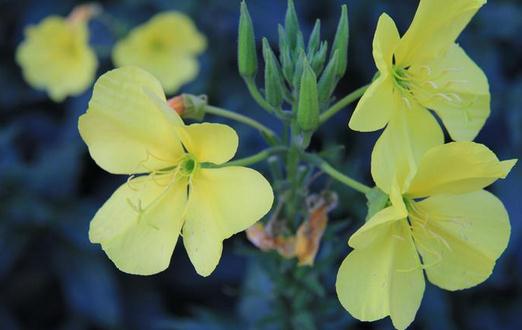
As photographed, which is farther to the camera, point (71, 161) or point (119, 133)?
point (71, 161)

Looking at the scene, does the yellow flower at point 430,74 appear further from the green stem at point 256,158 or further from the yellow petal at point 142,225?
the yellow petal at point 142,225

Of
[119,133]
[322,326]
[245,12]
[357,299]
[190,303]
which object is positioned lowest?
[190,303]

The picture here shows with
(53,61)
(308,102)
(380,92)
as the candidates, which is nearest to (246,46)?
(308,102)

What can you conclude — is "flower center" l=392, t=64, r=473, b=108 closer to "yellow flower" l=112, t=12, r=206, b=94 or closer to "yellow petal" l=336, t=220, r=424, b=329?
"yellow petal" l=336, t=220, r=424, b=329

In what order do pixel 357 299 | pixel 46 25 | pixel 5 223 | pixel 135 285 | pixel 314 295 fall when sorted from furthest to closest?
pixel 46 25
pixel 135 285
pixel 5 223
pixel 314 295
pixel 357 299

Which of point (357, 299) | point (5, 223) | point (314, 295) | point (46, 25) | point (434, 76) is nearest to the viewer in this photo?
point (357, 299)

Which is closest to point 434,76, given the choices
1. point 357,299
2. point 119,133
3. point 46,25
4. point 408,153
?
point 408,153

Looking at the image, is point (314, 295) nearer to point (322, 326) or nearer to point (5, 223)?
point (322, 326)
